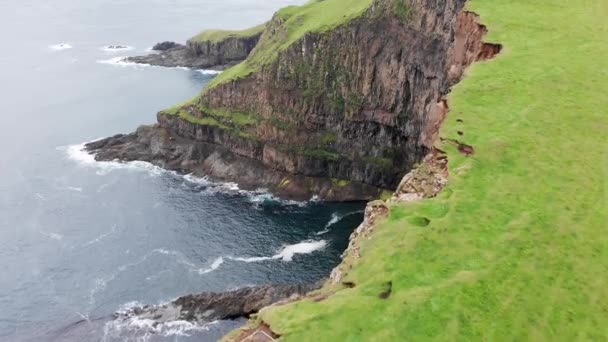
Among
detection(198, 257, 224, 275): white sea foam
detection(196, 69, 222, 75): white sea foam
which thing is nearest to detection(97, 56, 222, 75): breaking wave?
detection(196, 69, 222, 75): white sea foam

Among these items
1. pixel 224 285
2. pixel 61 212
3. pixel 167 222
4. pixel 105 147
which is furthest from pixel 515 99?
pixel 105 147

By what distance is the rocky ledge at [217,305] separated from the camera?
2589 inches

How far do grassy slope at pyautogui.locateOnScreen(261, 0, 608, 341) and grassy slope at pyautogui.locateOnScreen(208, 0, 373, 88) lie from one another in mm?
69781

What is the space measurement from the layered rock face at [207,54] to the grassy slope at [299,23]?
40746 millimetres

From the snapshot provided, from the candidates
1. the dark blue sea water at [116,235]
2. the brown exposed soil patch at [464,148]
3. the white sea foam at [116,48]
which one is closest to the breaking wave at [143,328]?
the dark blue sea water at [116,235]

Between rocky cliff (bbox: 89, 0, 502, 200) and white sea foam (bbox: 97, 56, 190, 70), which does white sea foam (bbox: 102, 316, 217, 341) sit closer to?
rocky cliff (bbox: 89, 0, 502, 200)

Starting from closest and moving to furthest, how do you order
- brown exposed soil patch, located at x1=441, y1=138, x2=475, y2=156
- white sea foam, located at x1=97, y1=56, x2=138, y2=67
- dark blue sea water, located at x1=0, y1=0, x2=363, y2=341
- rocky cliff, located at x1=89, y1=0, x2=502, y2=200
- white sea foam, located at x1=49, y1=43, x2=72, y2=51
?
brown exposed soil patch, located at x1=441, y1=138, x2=475, y2=156 < dark blue sea water, located at x1=0, y1=0, x2=363, y2=341 < rocky cliff, located at x1=89, y1=0, x2=502, y2=200 < white sea foam, located at x1=97, y1=56, x2=138, y2=67 < white sea foam, located at x1=49, y1=43, x2=72, y2=51

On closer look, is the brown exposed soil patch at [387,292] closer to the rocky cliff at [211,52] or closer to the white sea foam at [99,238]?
the white sea foam at [99,238]

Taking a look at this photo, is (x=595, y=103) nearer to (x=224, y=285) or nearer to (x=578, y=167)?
(x=578, y=167)

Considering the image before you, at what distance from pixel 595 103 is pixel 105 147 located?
334 feet

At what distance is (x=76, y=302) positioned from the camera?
70.4 metres

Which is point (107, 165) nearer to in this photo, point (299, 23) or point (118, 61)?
point (299, 23)

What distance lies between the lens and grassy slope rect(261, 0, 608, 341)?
68.2ft

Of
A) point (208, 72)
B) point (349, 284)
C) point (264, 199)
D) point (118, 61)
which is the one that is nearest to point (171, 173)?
point (264, 199)
